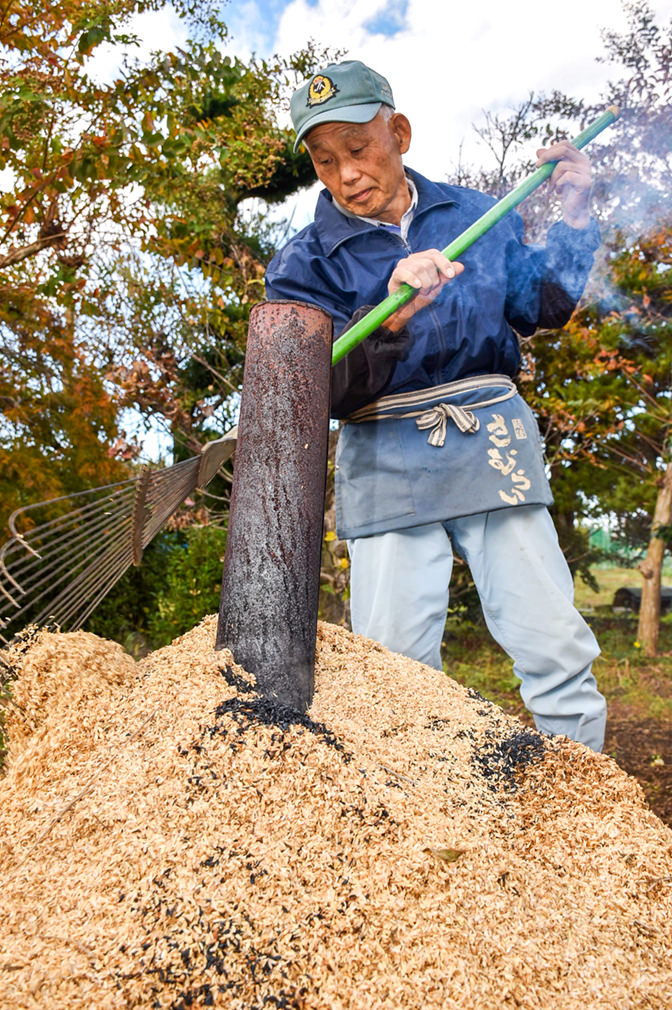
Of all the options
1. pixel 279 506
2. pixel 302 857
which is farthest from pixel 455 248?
pixel 302 857

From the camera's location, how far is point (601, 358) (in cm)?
512

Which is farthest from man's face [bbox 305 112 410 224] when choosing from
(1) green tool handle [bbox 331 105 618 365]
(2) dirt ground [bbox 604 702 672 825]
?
(2) dirt ground [bbox 604 702 672 825]

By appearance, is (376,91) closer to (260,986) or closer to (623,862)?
(623,862)

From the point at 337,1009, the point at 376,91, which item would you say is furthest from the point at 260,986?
the point at 376,91

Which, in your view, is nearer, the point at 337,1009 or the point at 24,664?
the point at 337,1009

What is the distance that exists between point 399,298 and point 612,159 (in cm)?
152

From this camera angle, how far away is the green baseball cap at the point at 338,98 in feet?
6.36

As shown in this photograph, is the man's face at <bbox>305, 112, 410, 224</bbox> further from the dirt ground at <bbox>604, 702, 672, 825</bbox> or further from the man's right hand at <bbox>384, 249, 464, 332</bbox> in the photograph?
the dirt ground at <bbox>604, 702, 672, 825</bbox>

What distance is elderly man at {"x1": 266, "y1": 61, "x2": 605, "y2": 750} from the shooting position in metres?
1.99

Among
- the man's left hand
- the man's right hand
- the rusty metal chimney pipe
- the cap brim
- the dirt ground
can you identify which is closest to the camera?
the rusty metal chimney pipe

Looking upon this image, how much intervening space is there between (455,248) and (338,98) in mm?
499

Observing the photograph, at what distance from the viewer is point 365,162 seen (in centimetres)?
205

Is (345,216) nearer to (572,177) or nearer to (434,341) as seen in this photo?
(434,341)

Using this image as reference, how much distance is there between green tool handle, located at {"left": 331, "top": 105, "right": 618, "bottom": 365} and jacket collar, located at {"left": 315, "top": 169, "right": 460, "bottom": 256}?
253 mm
